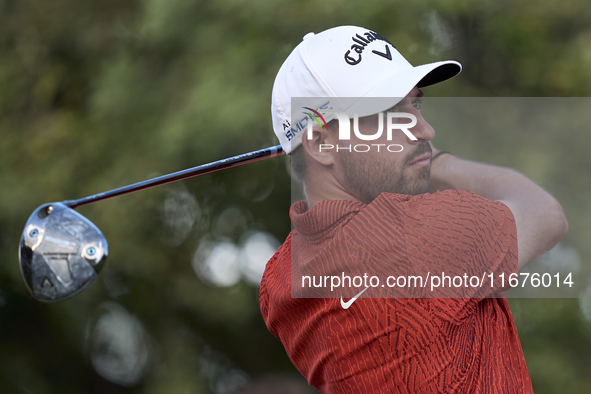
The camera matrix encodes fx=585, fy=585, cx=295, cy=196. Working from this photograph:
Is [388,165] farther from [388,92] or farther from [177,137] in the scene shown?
[177,137]

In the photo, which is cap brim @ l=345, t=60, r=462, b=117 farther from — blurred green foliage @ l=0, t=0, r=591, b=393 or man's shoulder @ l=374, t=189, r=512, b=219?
blurred green foliage @ l=0, t=0, r=591, b=393

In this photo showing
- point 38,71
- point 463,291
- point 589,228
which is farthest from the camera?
point 38,71

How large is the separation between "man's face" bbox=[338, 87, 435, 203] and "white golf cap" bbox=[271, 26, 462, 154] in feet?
0.14

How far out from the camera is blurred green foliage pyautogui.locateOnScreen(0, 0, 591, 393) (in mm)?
2424

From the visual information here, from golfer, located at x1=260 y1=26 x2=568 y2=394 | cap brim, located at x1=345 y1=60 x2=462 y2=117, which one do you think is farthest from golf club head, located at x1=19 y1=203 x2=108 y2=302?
cap brim, located at x1=345 y1=60 x2=462 y2=117

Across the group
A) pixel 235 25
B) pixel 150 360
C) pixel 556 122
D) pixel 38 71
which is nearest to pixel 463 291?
pixel 556 122

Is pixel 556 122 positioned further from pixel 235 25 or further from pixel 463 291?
pixel 235 25

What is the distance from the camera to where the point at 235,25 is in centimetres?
283

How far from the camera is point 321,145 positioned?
1.07 meters

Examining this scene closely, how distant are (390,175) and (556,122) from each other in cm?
64

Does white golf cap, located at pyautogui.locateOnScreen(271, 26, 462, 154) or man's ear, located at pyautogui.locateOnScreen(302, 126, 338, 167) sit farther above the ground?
white golf cap, located at pyautogui.locateOnScreen(271, 26, 462, 154)

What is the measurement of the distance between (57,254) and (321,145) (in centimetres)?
73

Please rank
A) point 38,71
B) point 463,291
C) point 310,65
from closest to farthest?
point 463,291, point 310,65, point 38,71

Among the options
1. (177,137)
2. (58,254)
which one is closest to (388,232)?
(58,254)
